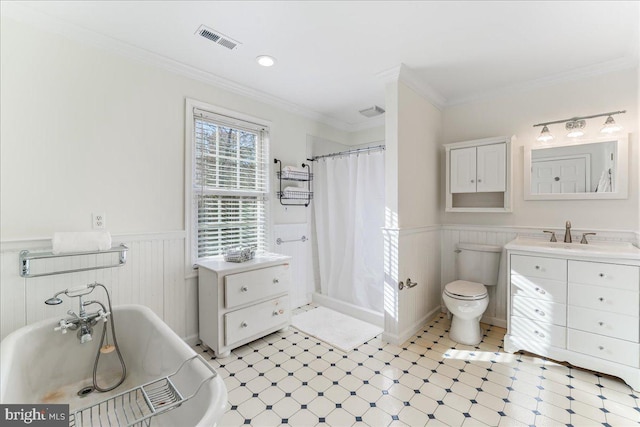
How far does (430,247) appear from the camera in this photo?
3.03 m

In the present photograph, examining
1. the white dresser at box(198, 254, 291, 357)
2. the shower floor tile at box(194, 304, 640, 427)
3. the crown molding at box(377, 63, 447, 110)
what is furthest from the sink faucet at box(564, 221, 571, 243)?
the white dresser at box(198, 254, 291, 357)

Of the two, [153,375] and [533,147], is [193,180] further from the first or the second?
[533,147]

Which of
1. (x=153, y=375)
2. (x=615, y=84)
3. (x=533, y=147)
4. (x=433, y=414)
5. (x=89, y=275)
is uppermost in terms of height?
(x=615, y=84)

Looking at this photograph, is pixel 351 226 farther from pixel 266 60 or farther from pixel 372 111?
pixel 266 60

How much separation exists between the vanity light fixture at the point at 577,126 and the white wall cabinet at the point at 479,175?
0.29 metres

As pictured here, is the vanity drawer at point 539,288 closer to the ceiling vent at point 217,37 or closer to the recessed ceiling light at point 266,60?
the recessed ceiling light at point 266,60

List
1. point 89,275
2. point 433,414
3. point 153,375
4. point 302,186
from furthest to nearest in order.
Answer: point 302,186, point 89,275, point 433,414, point 153,375

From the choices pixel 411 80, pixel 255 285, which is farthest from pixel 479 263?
pixel 255 285

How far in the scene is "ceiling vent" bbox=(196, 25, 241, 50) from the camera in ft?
6.24

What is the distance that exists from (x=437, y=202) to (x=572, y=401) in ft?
6.35

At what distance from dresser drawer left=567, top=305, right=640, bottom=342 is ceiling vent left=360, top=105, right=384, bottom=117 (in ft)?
8.40

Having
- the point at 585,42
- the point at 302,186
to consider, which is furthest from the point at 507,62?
the point at 302,186

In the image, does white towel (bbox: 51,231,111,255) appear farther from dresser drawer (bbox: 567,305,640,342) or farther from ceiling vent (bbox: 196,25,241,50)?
dresser drawer (bbox: 567,305,640,342)

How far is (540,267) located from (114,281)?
3240 mm
